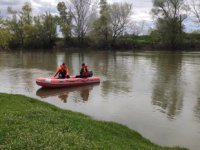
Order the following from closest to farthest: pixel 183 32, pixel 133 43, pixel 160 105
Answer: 1. pixel 160 105
2. pixel 183 32
3. pixel 133 43

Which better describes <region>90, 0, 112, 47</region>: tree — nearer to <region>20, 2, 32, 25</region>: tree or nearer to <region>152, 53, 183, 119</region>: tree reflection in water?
<region>20, 2, 32, 25</region>: tree

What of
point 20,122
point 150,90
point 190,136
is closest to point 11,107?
point 20,122

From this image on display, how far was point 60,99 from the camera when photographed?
18219 mm

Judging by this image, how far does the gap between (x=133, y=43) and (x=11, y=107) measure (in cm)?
6066

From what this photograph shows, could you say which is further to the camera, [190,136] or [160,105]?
[160,105]

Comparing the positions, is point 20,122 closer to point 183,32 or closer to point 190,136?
point 190,136

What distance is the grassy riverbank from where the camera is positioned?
7594 mm

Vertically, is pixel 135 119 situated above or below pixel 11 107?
below

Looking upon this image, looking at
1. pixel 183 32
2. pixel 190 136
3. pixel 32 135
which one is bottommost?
pixel 190 136

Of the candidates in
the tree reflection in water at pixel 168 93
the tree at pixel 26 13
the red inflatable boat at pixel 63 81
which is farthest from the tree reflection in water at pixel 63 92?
the tree at pixel 26 13

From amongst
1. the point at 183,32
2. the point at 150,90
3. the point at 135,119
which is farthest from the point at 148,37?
the point at 135,119

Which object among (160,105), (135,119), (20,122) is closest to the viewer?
(20,122)

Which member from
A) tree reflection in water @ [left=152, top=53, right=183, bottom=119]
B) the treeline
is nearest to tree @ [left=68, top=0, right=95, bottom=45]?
the treeline

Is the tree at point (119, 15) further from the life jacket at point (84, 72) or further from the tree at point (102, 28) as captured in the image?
the life jacket at point (84, 72)
